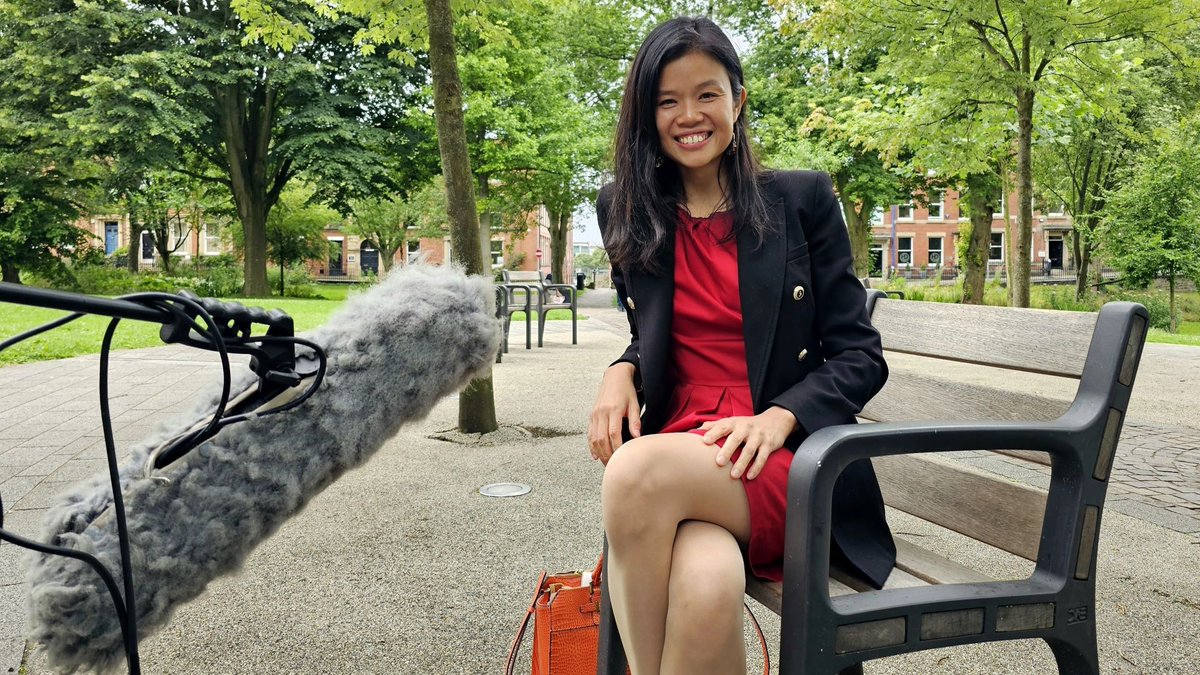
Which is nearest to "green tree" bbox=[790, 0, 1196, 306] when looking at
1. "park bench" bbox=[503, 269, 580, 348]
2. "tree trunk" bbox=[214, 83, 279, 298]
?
"park bench" bbox=[503, 269, 580, 348]

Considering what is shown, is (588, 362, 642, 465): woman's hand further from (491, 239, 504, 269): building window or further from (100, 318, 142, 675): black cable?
(491, 239, 504, 269): building window

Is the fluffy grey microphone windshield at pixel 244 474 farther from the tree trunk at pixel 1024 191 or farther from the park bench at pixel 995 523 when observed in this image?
the tree trunk at pixel 1024 191

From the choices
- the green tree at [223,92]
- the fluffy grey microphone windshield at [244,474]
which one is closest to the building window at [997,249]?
the green tree at [223,92]

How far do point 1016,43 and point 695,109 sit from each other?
8.03 meters

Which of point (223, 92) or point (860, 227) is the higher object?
point (223, 92)

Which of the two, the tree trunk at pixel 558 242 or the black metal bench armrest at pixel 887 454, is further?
the tree trunk at pixel 558 242

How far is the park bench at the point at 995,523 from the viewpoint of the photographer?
124 centimetres

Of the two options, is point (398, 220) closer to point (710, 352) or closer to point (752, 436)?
point (710, 352)

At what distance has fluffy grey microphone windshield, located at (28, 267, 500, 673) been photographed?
1.25 m

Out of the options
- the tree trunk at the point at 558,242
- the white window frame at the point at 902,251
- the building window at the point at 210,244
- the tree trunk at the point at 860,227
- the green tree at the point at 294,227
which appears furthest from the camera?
the white window frame at the point at 902,251

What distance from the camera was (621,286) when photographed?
6.79ft

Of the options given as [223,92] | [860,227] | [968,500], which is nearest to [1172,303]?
[860,227]

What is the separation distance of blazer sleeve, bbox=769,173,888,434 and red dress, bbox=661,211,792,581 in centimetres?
17

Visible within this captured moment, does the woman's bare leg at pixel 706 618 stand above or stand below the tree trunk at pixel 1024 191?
below
